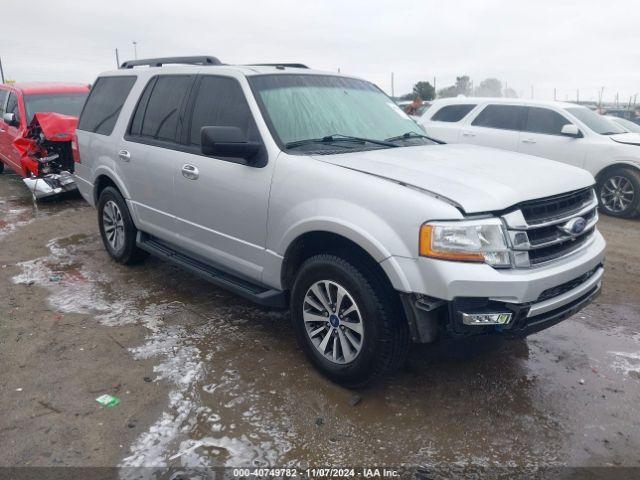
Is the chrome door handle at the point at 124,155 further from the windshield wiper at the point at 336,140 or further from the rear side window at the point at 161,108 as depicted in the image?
the windshield wiper at the point at 336,140

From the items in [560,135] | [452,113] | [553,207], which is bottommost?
[553,207]

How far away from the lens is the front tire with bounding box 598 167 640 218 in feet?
25.4

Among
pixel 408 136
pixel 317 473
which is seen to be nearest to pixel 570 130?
pixel 408 136

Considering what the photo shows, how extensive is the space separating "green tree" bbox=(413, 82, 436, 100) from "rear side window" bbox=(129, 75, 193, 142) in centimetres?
2755

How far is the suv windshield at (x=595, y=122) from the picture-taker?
8.27 m

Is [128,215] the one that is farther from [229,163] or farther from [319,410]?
[319,410]

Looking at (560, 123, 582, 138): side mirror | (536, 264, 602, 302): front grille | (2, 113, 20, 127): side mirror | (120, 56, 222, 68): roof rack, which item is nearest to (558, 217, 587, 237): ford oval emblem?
(536, 264, 602, 302): front grille

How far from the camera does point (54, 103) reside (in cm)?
912

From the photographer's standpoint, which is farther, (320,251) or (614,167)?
(614,167)

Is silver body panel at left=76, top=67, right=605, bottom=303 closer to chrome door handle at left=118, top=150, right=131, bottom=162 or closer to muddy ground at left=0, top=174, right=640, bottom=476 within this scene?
chrome door handle at left=118, top=150, right=131, bottom=162

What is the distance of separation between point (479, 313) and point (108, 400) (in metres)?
2.21

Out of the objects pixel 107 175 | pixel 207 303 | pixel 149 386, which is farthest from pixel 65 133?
pixel 149 386

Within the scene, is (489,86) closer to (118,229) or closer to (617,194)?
(617,194)

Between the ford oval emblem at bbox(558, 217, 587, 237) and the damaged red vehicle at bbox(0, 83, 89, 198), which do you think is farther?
the damaged red vehicle at bbox(0, 83, 89, 198)
